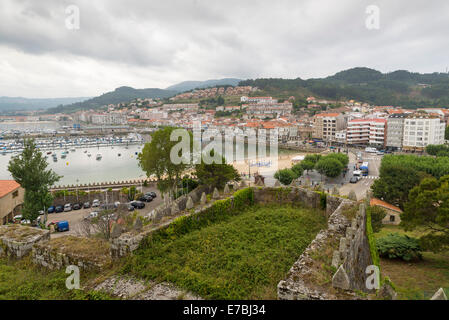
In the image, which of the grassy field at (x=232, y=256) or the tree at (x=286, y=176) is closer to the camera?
the grassy field at (x=232, y=256)

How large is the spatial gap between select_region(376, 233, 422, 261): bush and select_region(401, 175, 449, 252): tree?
79 cm

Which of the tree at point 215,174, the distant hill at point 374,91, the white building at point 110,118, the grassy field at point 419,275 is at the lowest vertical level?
the grassy field at point 419,275

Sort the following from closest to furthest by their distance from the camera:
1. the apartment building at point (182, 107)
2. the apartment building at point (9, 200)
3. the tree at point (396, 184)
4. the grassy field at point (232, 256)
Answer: the grassy field at point (232, 256)
the apartment building at point (9, 200)
the tree at point (396, 184)
the apartment building at point (182, 107)

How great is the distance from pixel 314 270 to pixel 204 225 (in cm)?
520

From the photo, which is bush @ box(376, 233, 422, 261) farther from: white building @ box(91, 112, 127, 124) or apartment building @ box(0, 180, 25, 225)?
white building @ box(91, 112, 127, 124)

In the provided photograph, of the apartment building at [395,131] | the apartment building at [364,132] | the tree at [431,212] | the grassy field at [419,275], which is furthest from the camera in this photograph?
the apartment building at [364,132]

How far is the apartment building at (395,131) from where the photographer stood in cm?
6331

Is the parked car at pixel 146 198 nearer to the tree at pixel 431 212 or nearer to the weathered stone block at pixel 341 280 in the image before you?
the tree at pixel 431 212

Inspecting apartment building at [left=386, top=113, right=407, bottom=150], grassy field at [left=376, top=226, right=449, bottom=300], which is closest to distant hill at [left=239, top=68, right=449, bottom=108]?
apartment building at [left=386, top=113, right=407, bottom=150]

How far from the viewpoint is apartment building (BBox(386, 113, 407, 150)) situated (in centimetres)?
6331

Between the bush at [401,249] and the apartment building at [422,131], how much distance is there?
55130 millimetres

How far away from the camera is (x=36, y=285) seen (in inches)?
272

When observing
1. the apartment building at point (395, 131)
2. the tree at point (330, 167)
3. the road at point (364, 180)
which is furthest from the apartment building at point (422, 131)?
the tree at point (330, 167)

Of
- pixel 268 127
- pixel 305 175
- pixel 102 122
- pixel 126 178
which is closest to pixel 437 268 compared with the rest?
pixel 305 175
